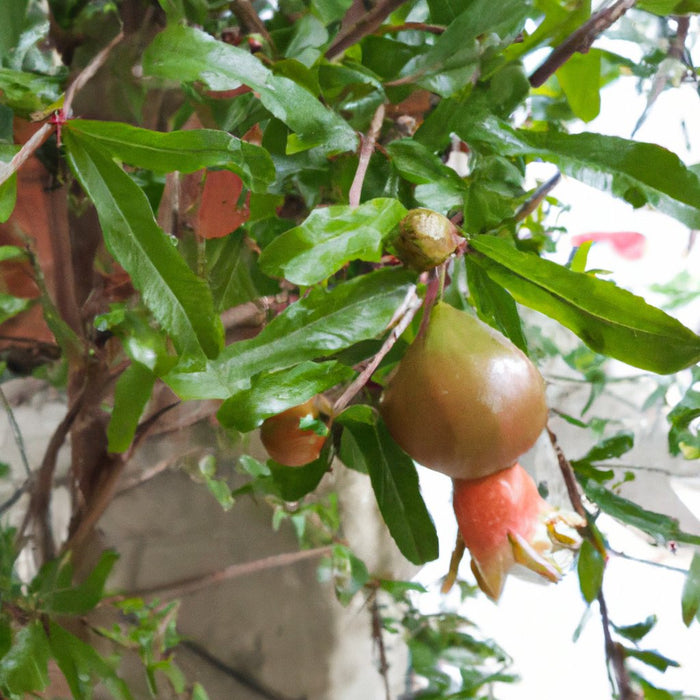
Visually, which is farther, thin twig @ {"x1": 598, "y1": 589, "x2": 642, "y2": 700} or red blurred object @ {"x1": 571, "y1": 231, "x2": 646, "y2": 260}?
red blurred object @ {"x1": 571, "y1": 231, "x2": 646, "y2": 260}

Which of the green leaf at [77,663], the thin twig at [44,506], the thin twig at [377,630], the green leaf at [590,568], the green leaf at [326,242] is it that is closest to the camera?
the green leaf at [326,242]

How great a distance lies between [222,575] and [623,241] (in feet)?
1.84

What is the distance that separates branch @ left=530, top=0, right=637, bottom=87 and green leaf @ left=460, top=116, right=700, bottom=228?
57mm

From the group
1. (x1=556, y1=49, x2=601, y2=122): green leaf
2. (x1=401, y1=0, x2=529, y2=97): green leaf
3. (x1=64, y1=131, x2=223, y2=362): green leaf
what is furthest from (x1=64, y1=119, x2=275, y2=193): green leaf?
(x1=556, y1=49, x2=601, y2=122): green leaf

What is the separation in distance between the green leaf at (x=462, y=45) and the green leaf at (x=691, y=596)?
0.34 m

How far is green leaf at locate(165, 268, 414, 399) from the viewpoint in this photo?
0.93 feet

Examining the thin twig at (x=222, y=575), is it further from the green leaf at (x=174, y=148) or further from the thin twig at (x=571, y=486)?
the green leaf at (x=174, y=148)

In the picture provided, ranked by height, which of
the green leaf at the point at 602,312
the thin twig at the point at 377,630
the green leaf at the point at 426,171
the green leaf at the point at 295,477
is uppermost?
the green leaf at the point at 426,171

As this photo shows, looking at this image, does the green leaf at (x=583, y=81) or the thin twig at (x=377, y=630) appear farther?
the thin twig at (x=377, y=630)

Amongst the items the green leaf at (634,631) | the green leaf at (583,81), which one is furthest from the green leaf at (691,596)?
the green leaf at (583,81)

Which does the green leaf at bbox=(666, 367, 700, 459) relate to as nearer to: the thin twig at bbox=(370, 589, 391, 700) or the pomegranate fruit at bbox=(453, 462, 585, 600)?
the pomegranate fruit at bbox=(453, 462, 585, 600)

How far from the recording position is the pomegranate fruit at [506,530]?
30 centimetres

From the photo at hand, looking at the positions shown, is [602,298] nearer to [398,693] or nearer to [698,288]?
[698,288]

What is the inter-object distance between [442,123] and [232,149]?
12 cm
